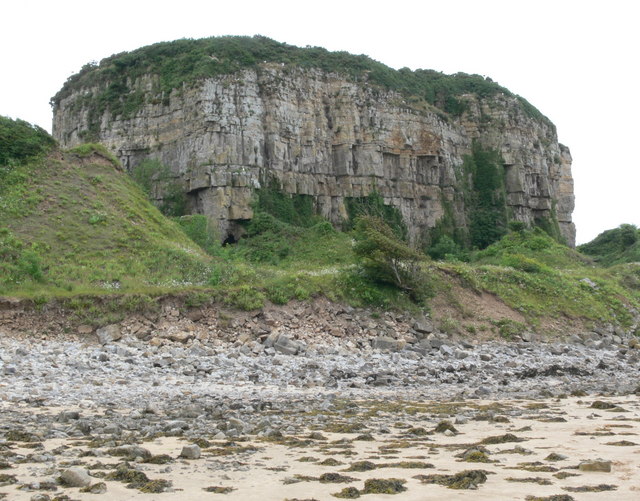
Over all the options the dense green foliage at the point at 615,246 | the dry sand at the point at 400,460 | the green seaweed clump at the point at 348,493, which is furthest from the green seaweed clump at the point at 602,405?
the dense green foliage at the point at 615,246

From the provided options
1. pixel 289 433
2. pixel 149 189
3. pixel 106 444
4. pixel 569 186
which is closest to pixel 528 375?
pixel 289 433

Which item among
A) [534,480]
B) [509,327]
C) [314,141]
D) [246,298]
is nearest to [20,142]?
[246,298]

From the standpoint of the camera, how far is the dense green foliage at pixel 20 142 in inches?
1331

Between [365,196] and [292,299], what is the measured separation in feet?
105

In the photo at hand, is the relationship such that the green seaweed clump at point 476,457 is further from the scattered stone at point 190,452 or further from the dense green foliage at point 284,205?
the dense green foliage at point 284,205

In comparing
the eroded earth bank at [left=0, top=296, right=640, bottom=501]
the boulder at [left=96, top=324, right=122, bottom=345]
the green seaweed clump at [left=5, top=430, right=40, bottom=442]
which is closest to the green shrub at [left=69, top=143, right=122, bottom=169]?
the eroded earth bank at [left=0, top=296, right=640, bottom=501]

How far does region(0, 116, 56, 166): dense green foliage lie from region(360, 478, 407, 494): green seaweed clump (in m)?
31.3

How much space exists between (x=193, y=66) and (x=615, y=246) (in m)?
48.0

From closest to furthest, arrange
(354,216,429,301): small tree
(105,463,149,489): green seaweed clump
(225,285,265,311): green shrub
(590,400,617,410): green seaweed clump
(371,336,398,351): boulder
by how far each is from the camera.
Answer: (105,463,149,489): green seaweed clump < (590,400,617,410): green seaweed clump < (371,336,398,351): boulder < (225,285,265,311): green shrub < (354,216,429,301): small tree

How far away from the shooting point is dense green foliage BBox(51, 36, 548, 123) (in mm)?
53938

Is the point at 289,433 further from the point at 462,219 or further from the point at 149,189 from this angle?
the point at 462,219

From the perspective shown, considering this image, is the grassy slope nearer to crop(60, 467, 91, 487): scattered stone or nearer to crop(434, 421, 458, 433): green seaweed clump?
crop(434, 421, 458, 433): green seaweed clump

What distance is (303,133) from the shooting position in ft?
182

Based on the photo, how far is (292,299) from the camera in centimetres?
2755
